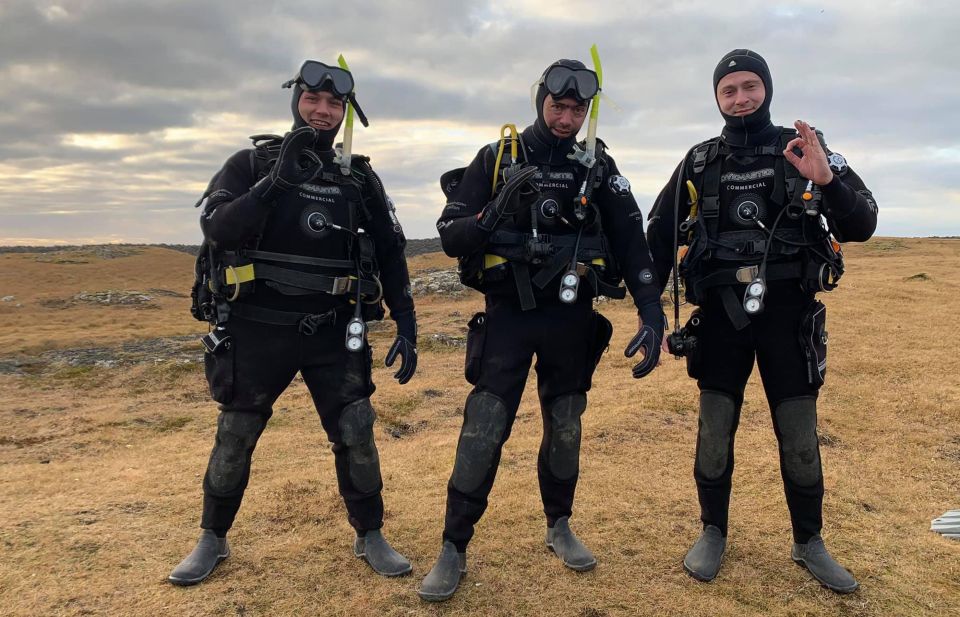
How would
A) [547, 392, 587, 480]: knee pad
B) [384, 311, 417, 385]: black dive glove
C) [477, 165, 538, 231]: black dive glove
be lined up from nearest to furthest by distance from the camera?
[477, 165, 538, 231]: black dive glove, [547, 392, 587, 480]: knee pad, [384, 311, 417, 385]: black dive glove

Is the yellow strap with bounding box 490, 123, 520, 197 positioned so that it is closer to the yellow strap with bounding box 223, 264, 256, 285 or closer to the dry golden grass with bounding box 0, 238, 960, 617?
the yellow strap with bounding box 223, 264, 256, 285

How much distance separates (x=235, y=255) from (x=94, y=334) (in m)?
18.1

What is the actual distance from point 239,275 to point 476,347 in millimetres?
1763

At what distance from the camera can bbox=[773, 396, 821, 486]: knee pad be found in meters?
4.31

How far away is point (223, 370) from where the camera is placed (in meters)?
4.32

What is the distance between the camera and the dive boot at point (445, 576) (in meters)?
4.15

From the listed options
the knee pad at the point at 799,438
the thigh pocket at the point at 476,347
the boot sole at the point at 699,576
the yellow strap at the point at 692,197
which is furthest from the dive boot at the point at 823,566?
the thigh pocket at the point at 476,347

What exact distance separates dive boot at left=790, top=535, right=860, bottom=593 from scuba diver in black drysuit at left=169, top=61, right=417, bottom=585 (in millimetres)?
2998

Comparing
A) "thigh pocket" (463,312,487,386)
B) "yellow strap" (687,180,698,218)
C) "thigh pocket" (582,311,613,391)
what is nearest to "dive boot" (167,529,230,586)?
"thigh pocket" (463,312,487,386)

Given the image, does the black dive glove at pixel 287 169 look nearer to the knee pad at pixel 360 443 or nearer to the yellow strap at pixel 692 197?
the knee pad at pixel 360 443

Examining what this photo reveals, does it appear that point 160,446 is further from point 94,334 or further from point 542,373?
point 94,334

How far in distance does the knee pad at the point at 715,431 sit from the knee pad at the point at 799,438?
1.11 ft

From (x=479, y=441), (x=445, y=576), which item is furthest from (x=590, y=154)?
(x=445, y=576)

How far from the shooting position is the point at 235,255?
4.30 meters
